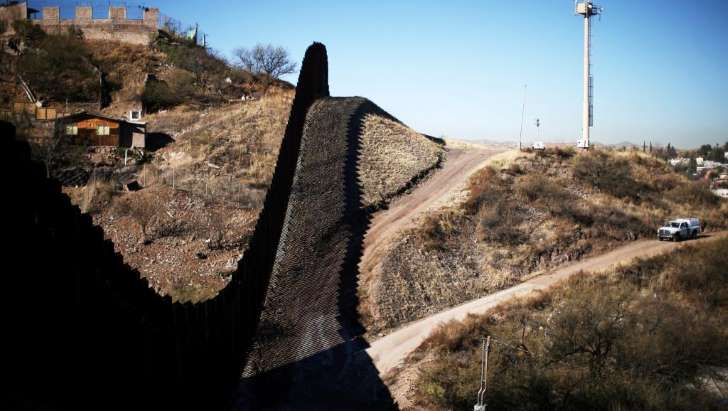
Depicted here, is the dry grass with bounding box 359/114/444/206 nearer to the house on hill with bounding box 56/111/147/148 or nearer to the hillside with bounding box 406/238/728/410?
the hillside with bounding box 406/238/728/410

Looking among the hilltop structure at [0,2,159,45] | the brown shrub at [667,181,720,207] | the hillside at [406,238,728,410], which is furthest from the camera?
the hilltop structure at [0,2,159,45]

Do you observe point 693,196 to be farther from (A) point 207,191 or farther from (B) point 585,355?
(A) point 207,191

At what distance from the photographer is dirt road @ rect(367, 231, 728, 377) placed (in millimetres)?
23250

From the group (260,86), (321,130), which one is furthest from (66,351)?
(260,86)

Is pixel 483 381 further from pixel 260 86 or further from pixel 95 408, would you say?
pixel 260 86

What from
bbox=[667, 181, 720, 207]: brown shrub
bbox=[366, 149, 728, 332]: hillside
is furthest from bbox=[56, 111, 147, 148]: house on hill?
bbox=[667, 181, 720, 207]: brown shrub

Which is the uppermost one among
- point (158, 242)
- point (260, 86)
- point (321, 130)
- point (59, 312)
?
point (260, 86)

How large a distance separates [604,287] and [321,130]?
15056mm

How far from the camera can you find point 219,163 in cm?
4266

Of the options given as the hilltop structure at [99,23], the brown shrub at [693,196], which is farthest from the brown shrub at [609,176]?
the hilltop structure at [99,23]

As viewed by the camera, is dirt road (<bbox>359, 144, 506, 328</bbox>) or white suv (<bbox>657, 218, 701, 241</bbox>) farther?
white suv (<bbox>657, 218, 701, 241</bbox>)

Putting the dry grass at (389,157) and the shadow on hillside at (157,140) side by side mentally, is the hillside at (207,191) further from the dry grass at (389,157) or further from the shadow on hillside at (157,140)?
the shadow on hillside at (157,140)

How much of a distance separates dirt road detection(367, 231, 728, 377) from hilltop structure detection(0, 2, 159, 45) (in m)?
54.1

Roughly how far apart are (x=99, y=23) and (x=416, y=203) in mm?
49862
